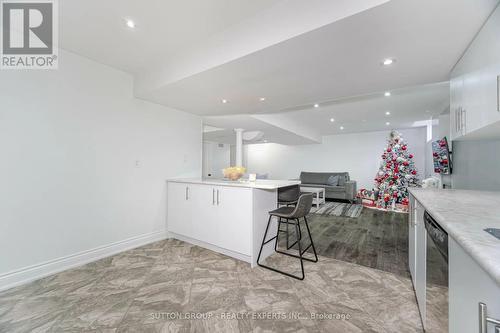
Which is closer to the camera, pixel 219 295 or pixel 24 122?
pixel 219 295

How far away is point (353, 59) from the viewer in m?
1.77

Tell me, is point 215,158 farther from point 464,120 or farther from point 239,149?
point 464,120

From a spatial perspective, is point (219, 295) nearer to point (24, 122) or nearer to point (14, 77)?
point (24, 122)

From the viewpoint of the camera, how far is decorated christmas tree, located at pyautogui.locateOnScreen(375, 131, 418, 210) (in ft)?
17.7

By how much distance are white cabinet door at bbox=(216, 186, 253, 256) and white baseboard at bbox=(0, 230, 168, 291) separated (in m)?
1.28

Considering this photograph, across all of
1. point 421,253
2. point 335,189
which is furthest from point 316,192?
point 421,253

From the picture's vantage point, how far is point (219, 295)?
72.3 inches

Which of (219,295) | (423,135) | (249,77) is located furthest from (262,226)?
(423,135)

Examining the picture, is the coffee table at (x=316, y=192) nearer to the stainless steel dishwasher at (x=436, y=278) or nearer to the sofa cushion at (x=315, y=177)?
the sofa cushion at (x=315, y=177)

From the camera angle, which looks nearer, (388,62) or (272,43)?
(272,43)

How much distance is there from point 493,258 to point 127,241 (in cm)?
340

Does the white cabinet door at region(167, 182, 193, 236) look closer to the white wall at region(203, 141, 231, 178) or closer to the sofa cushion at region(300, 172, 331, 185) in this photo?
the white wall at region(203, 141, 231, 178)

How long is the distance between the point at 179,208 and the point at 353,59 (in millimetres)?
2939

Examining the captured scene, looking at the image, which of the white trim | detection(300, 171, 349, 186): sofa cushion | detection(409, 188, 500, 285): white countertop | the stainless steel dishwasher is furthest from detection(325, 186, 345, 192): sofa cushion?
the stainless steel dishwasher
